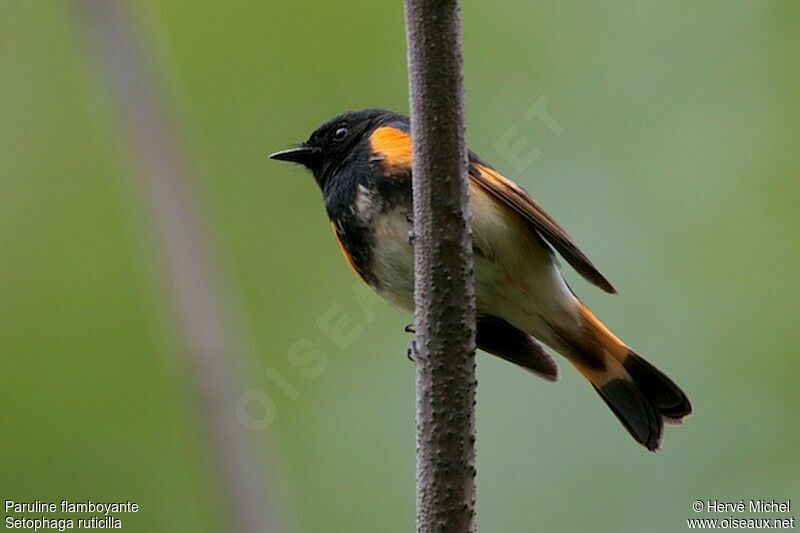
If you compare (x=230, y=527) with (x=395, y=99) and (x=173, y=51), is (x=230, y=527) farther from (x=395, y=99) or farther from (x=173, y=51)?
(x=395, y=99)

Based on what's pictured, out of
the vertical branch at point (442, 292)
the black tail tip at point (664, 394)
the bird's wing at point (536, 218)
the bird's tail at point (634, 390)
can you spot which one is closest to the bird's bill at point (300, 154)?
the bird's wing at point (536, 218)

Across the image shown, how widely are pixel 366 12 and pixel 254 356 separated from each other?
4.84 ft

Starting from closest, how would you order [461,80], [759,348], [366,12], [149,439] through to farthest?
[461,80]
[149,439]
[366,12]
[759,348]

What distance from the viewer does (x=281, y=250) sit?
462cm

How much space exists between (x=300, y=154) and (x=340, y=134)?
199mm

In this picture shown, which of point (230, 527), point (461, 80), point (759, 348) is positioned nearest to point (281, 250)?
point (759, 348)

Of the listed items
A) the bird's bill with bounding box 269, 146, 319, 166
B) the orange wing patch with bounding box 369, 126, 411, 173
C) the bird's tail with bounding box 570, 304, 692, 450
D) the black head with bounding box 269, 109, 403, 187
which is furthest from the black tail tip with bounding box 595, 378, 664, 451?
the bird's bill with bounding box 269, 146, 319, 166

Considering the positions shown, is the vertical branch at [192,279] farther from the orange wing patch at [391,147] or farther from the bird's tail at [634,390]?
the bird's tail at [634,390]

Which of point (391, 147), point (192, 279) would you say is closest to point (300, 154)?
point (391, 147)

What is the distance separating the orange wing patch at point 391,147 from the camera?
142 inches

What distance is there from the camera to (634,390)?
4.04 meters

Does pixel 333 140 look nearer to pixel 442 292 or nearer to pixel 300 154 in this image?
pixel 300 154

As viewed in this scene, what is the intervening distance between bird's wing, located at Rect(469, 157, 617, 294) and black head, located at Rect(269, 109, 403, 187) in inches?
20.1

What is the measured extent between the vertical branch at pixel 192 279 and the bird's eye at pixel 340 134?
312 cm
